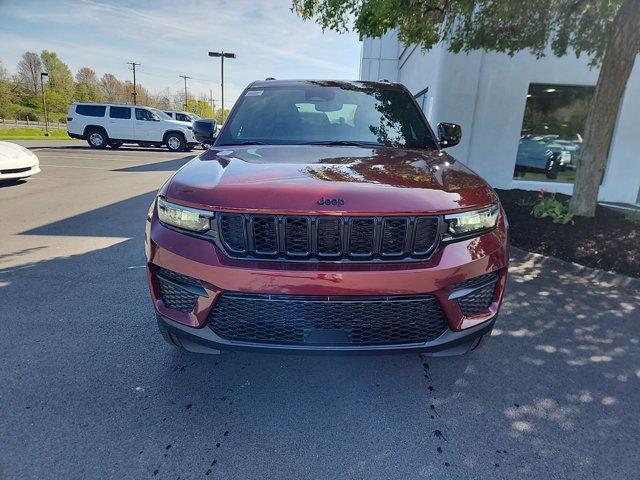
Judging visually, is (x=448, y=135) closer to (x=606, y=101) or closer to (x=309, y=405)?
(x=309, y=405)

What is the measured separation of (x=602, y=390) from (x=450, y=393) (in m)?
0.95

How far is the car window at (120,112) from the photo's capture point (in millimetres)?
19266

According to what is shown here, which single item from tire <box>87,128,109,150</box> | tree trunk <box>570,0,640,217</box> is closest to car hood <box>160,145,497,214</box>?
tree trunk <box>570,0,640,217</box>

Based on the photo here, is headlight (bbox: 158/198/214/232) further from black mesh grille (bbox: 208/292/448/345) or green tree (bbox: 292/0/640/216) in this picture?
green tree (bbox: 292/0/640/216)

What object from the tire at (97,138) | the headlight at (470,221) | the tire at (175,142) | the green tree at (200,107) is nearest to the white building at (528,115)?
the headlight at (470,221)

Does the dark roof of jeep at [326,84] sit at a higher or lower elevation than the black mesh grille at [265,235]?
higher

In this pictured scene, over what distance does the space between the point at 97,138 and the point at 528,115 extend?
19452mm

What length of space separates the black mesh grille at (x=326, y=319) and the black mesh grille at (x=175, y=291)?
0.46 ft

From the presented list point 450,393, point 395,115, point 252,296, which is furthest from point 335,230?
point 395,115

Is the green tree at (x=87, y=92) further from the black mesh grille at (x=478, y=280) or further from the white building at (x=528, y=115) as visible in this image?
the black mesh grille at (x=478, y=280)

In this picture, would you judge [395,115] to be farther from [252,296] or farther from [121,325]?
[121,325]

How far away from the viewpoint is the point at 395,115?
3.38 m

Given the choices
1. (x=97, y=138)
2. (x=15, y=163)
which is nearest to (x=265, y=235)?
(x=15, y=163)

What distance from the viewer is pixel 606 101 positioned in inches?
199
